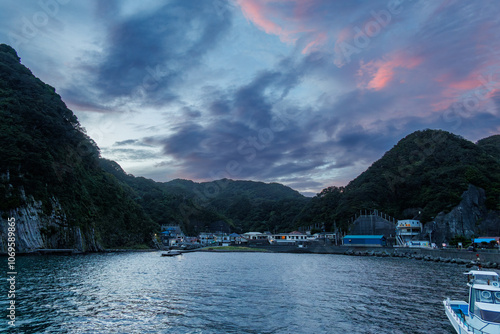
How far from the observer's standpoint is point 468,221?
9644cm

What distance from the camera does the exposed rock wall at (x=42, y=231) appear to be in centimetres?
6619

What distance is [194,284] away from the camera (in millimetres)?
35031

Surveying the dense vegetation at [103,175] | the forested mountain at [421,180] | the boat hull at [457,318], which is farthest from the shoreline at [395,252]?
the boat hull at [457,318]

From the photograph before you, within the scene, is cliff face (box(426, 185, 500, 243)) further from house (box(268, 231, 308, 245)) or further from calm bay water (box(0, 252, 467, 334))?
calm bay water (box(0, 252, 467, 334))

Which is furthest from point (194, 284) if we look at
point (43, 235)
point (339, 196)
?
point (339, 196)

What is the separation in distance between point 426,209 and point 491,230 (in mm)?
20338

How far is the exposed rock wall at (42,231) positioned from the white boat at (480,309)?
2994 inches

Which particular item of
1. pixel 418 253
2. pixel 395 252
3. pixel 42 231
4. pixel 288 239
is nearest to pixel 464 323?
pixel 418 253

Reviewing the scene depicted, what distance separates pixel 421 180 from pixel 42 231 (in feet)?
464

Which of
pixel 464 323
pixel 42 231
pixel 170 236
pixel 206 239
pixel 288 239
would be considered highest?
pixel 42 231

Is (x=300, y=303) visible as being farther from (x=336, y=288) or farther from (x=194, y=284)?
(x=194, y=284)

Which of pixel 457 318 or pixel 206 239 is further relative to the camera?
pixel 206 239

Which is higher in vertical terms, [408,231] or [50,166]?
[50,166]

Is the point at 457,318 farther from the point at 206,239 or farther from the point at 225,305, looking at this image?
the point at 206,239
